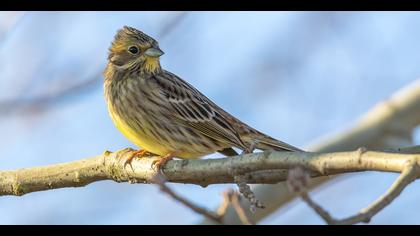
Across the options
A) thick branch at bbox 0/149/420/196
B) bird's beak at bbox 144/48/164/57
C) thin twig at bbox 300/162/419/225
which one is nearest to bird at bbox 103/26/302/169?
bird's beak at bbox 144/48/164/57

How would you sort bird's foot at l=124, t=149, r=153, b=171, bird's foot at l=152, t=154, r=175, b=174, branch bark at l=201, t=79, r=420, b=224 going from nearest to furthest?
bird's foot at l=152, t=154, r=175, b=174 → bird's foot at l=124, t=149, r=153, b=171 → branch bark at l=201, t=79, r=420, b=224

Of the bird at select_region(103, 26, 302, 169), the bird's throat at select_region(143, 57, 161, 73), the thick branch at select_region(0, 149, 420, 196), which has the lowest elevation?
the thick branch at select_region(0, 149, 420, 196)

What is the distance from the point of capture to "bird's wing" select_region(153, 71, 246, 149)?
719 cm

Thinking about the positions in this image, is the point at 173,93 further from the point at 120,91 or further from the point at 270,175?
the point at 270,175

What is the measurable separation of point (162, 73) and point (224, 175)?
2990mm

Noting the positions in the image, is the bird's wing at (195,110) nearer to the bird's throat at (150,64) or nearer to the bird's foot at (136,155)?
the bird's throat at (150,64)

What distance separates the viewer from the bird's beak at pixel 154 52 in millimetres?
7504

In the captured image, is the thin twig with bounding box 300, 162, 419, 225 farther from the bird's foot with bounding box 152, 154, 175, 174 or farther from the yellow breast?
the yellow breast

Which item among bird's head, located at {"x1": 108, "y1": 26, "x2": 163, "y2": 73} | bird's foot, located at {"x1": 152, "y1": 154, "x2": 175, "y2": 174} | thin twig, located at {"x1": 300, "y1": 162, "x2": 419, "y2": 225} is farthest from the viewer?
bird's head, located at {"x1": 108, "y1": 26, "x2": 163, "y2": 73}

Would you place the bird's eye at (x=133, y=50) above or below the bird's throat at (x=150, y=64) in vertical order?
above

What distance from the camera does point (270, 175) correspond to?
5223 millimetres

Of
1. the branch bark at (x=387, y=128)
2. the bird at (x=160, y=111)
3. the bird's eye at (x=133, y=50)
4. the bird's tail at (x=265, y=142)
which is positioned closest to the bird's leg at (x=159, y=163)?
the bird at (x=160, y=111)

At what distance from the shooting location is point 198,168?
5180 millimetres

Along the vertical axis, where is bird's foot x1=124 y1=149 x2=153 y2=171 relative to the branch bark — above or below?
below
